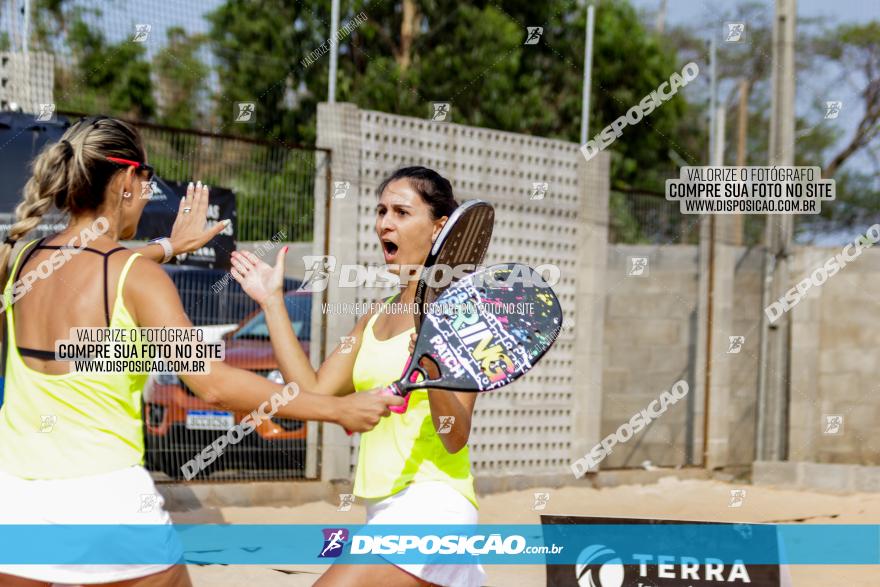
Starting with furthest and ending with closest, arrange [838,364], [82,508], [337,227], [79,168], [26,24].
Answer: [838,364], [337,227], [26,24], [79,168], [82,508]

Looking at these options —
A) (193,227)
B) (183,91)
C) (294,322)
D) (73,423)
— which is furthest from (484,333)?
(183,91)

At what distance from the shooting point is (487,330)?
132 inches

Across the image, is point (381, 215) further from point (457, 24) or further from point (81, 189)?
point (457, 24)

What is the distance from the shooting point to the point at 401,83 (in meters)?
21.2

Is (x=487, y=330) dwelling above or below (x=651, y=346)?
above

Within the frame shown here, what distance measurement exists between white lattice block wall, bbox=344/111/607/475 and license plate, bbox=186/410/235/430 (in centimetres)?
144

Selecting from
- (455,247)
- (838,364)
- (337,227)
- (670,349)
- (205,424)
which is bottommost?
(205,424)

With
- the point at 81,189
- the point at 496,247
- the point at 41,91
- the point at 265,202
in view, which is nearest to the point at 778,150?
the point at 496,247

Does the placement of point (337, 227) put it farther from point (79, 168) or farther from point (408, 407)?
point (79, 168)

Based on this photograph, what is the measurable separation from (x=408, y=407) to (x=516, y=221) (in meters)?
7.25

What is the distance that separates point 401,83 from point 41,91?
13.2 m

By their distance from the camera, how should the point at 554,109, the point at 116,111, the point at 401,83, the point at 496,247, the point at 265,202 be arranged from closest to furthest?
the point at 265,202
the point at 496,247
the point at 116,111
the point at 401,83
the point at 554,109

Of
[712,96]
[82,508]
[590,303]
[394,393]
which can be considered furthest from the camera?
[712,96]

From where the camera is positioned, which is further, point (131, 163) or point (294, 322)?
point (294, 322)
